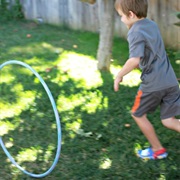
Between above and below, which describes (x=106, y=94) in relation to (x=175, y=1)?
below

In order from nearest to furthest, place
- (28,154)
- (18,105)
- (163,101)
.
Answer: (163,101) < (28,154) < (18,105)

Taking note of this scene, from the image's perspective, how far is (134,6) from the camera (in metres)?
3.20

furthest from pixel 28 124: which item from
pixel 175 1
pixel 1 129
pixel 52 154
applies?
pixel 175 1

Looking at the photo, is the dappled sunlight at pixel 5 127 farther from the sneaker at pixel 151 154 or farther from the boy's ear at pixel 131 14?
the boy's ear at pixel 131 14

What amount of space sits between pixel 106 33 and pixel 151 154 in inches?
94.1

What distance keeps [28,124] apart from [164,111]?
1.60m

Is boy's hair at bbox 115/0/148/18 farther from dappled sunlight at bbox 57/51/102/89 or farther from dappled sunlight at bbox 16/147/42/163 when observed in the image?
dappled sunlight at bbox 57/51/102/89

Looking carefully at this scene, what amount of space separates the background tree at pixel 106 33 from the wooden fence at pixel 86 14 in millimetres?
1374

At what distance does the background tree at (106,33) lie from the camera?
550 centimetres

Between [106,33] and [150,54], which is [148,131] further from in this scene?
[106,33]

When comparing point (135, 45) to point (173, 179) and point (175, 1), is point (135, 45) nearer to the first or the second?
point (173, 179)

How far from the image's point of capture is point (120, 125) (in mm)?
4285

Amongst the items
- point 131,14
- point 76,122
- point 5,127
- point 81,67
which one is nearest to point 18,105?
point 5,127

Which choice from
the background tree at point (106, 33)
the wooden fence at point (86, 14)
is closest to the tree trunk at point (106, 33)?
the background tree at point (106, 33)
